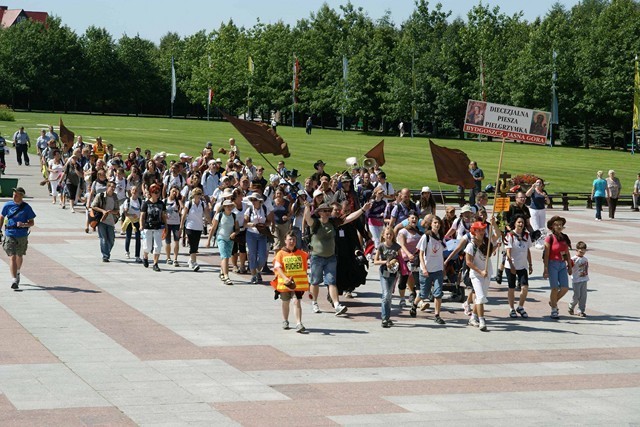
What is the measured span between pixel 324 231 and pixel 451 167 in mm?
4394

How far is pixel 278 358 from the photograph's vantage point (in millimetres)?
13594

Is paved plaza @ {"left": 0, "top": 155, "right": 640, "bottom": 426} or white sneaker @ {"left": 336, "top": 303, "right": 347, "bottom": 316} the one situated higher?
white sneaker @ {"left": 336, "top": 303, "right": 347, "bottom": 316}

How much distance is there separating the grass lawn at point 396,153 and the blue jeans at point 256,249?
23485 millimetres

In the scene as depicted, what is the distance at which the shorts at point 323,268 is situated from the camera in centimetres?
1681

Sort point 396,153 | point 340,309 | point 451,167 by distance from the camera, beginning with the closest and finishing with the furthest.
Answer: point 340,309 → point 451,167 → point 396,153

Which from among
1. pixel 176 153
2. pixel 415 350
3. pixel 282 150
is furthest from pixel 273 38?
pixel 415 350

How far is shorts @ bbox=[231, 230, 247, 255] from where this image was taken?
1994 centimetres

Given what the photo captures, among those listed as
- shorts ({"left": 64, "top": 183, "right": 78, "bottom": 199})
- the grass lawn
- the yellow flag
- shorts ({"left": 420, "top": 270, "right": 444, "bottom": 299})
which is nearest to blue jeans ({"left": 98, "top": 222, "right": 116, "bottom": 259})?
shorts ({"left": 420, "top": 270, "right": 444, "bottom": 299})

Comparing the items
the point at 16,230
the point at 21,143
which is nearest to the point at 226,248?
the point at 16,230

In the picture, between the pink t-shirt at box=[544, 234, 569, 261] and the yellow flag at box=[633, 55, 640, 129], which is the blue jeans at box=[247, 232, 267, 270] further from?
the yellow flag at box=[633, 55, 640, 129]

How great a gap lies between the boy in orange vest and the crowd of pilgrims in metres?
0.03

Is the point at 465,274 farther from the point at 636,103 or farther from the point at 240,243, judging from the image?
the point at 636,103

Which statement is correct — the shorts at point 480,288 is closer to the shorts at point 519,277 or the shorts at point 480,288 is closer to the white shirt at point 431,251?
the white shirt at point 431,251

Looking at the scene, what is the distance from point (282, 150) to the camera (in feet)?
69.7
